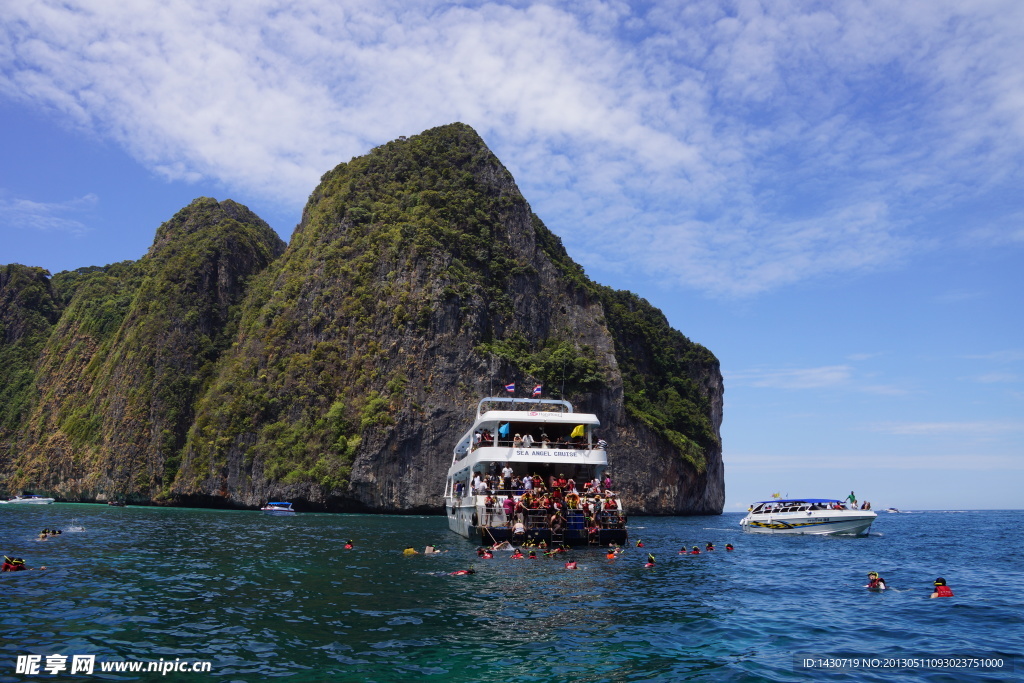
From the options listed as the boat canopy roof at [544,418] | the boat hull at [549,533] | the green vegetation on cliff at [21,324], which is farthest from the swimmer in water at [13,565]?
the green vegetation on cliff at [21,324]

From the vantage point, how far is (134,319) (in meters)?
121

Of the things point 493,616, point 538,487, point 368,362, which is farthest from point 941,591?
point 368,362

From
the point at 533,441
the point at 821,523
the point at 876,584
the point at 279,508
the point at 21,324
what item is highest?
the point at 21,324

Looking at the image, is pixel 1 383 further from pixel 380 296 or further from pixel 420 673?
pixel 420 673

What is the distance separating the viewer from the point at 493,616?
17219 millimetres

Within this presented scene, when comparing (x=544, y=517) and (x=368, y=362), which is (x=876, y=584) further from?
(x=368, y=362)

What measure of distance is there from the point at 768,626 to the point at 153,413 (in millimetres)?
107255

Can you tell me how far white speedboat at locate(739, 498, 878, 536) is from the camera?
48844 mm

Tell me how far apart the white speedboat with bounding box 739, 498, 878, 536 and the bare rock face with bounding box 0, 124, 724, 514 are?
34.1 meters

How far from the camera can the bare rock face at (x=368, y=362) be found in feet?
269

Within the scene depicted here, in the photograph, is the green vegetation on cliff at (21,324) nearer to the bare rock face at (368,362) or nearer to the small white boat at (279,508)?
the bare rock face at (368,362)

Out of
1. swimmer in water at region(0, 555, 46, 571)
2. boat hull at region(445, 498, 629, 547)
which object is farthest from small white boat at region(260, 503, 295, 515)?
swimmer in water at region(0, 555, 46, 571)

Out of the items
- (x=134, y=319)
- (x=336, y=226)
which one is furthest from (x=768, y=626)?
(x=134, y=319)

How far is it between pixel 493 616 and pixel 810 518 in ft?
132
